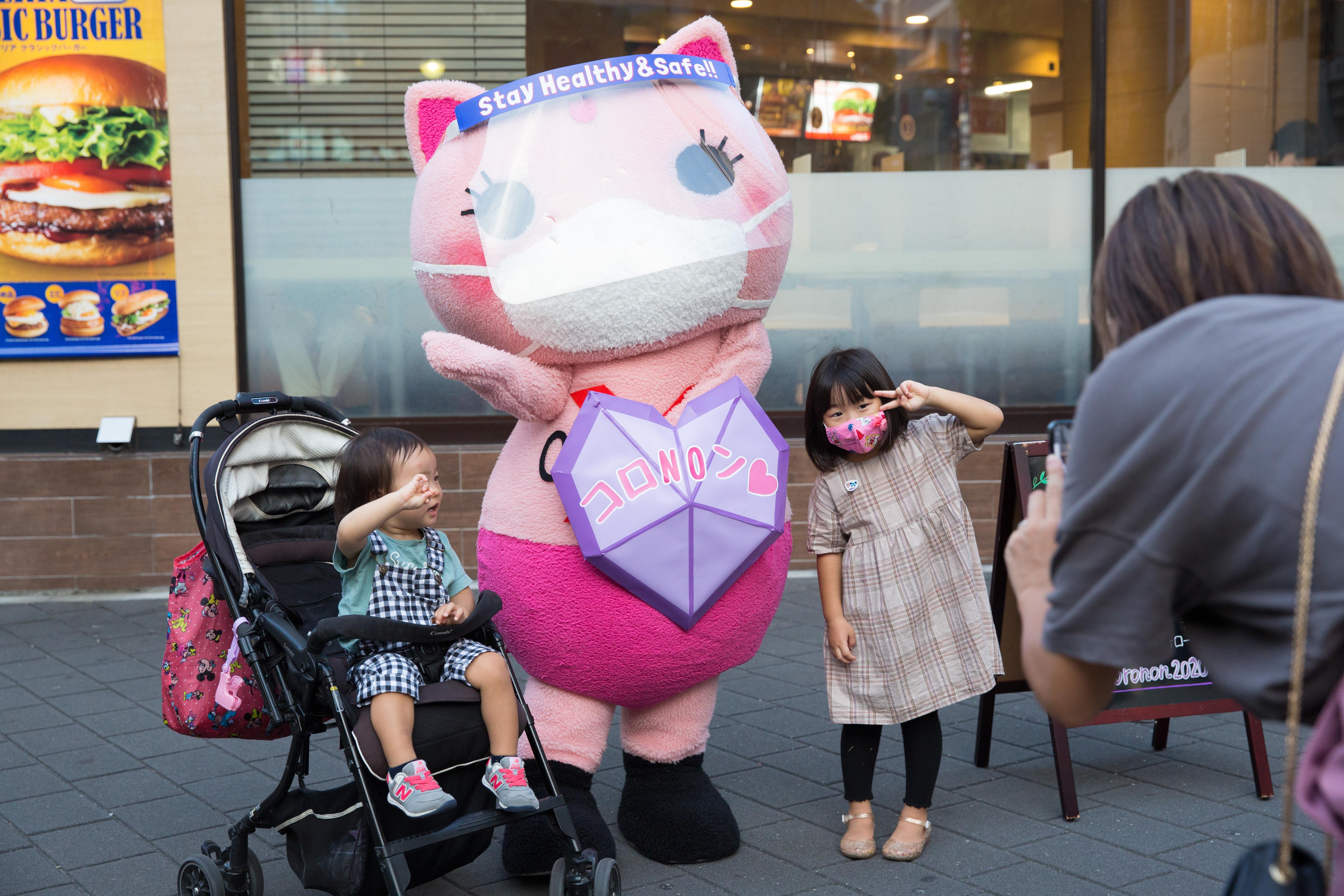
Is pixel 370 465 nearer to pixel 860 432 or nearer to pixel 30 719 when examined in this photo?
pixel 860 432

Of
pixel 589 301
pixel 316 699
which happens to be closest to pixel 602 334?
pixel 589 301

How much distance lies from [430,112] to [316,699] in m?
1.79

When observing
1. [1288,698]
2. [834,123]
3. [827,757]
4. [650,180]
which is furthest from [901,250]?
[1288,698]

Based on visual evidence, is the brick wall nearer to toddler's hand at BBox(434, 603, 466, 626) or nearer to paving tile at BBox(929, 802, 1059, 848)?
paving tile at BBox(929, 802, 1059, 848)

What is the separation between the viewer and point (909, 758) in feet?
12.0

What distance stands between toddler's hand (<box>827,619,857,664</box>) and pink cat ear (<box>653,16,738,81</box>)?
1703 millimetres

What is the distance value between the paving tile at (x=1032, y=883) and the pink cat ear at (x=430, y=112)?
2682 millimetres

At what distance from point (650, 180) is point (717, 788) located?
2057 mm

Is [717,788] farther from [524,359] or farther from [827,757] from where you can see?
[524,359]

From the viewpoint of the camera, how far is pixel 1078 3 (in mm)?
7352

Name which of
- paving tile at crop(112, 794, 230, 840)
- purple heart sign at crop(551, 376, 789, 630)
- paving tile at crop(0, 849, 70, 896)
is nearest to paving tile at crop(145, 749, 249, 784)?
paving tile at crop(112, 794, 230, 840)

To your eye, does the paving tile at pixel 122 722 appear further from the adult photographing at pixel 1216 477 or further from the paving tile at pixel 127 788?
the adult photographing at pixel 1216 477

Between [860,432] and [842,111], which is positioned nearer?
[860,432]

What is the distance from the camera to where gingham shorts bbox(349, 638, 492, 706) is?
2.92m
